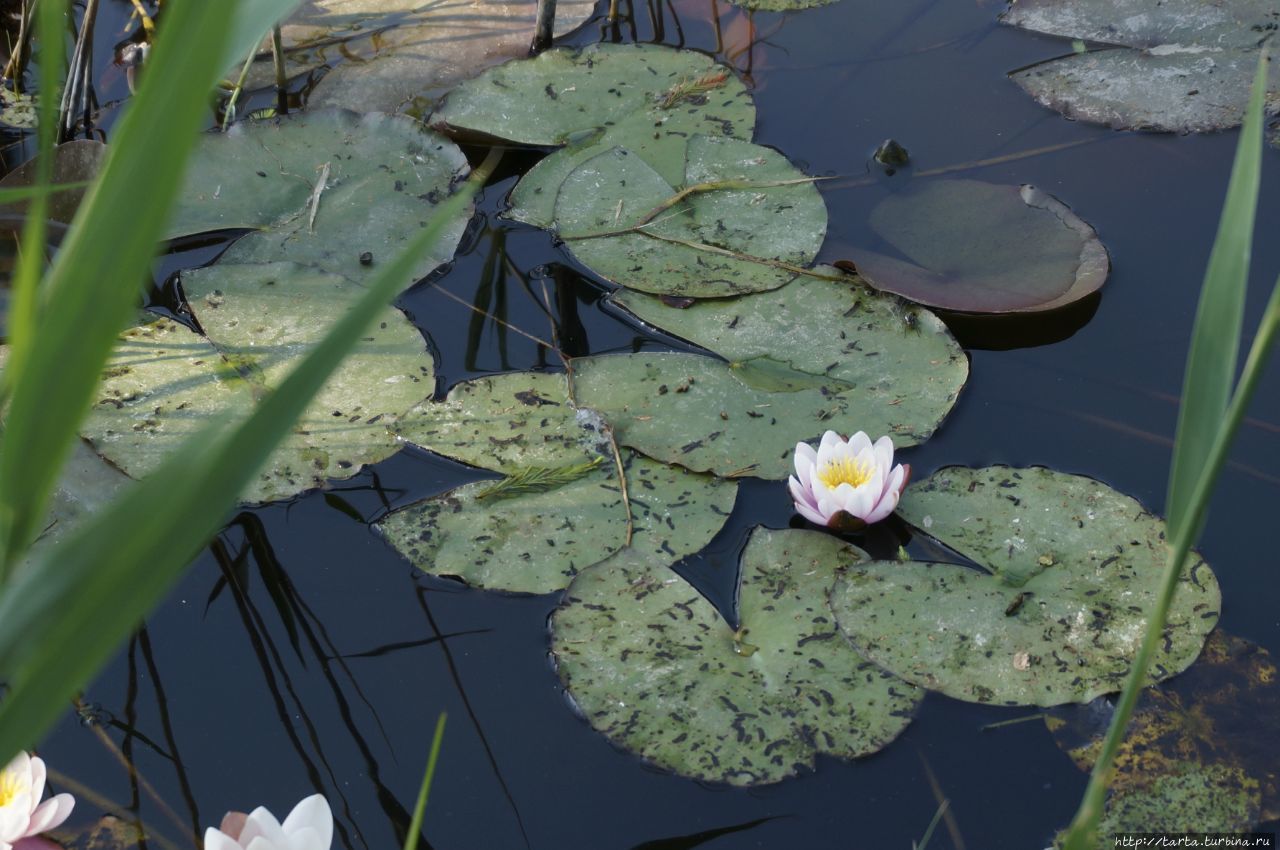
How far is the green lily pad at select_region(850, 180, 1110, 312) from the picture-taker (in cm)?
259

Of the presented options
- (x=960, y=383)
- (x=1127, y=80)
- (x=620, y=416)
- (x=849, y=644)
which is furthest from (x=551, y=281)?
(x=1127, y=80)

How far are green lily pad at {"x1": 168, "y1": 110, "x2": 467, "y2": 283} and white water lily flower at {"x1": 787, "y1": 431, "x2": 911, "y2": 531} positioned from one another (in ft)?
4.08

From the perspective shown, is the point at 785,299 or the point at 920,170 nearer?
the point at 785,299

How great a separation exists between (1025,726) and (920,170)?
1.74 m

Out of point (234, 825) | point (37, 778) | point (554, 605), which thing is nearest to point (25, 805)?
point (37, 778)

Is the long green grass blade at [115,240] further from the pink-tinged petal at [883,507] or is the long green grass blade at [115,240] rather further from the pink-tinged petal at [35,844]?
the pink-tinged petal at [883,507]

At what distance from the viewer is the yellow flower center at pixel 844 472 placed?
85.0 inches

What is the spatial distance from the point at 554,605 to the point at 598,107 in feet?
5.79

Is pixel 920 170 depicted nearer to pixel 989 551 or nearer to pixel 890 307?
pixel 890 307

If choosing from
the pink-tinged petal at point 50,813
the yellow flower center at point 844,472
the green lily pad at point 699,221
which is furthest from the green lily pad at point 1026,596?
the pink-tinged petal at point 50,813

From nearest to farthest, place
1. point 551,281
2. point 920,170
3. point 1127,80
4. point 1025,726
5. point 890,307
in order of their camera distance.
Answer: point 1025,726 → point 890,307 → point 551,281 → point 920,170 → point 1127,80

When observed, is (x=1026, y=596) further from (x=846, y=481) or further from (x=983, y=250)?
(x=983, y=250)

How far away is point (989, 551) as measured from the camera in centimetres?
213

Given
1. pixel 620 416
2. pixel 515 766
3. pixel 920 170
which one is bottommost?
pixel 515 766
